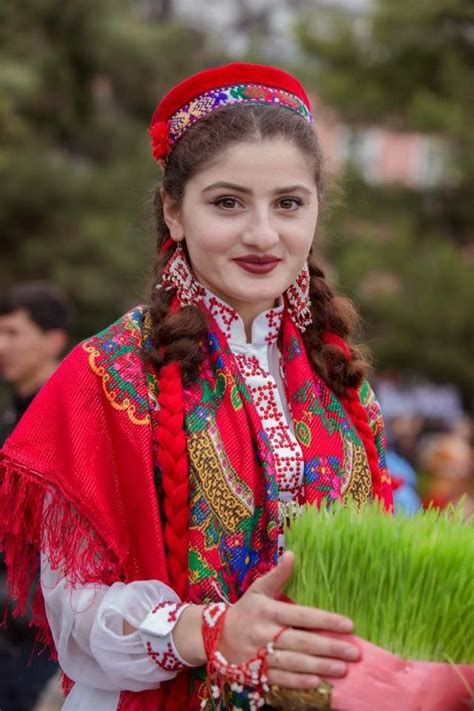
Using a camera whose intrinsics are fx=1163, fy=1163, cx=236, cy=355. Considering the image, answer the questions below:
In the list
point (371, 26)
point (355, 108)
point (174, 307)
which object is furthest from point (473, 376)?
point (174, 307)

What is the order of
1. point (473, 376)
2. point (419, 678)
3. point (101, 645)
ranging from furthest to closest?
point (473, 376)
point (101, 645)
point (419, 678)

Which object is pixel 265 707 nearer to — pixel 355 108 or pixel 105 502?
pixel 105 502

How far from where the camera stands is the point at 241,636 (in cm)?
203

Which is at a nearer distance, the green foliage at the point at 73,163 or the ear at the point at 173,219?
the ear at the point at 173,219

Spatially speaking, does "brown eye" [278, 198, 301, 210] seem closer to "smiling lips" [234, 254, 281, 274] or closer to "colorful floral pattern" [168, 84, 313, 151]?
"smiling lips" [234, 254, 281, 274]

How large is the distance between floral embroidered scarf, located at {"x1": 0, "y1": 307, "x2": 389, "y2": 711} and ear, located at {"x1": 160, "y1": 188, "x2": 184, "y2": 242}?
0.24 m

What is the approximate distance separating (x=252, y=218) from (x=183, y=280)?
0.24 m

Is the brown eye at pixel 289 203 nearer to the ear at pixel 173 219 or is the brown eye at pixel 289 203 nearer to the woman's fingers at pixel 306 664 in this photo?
the ear at pixel 173 219

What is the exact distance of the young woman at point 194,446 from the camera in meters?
2.17

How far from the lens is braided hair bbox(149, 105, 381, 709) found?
2223 millimetres

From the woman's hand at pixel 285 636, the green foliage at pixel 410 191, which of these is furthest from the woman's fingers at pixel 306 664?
the green foliage at pixel 410 191

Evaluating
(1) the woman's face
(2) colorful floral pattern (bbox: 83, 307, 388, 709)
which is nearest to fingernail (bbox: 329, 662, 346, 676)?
(2) colorful floral pattern (bbox: 83, 307, 388, 709)

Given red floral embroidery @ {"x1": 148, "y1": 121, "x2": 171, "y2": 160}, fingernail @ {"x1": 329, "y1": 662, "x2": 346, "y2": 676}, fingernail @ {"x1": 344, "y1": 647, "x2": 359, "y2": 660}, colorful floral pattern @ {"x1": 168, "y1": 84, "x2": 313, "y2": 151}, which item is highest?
colorful floral pattern @ {"x1": 168, "y1": 84, "x2": 313, "y2": 151}

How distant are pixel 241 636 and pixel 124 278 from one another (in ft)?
39.8
